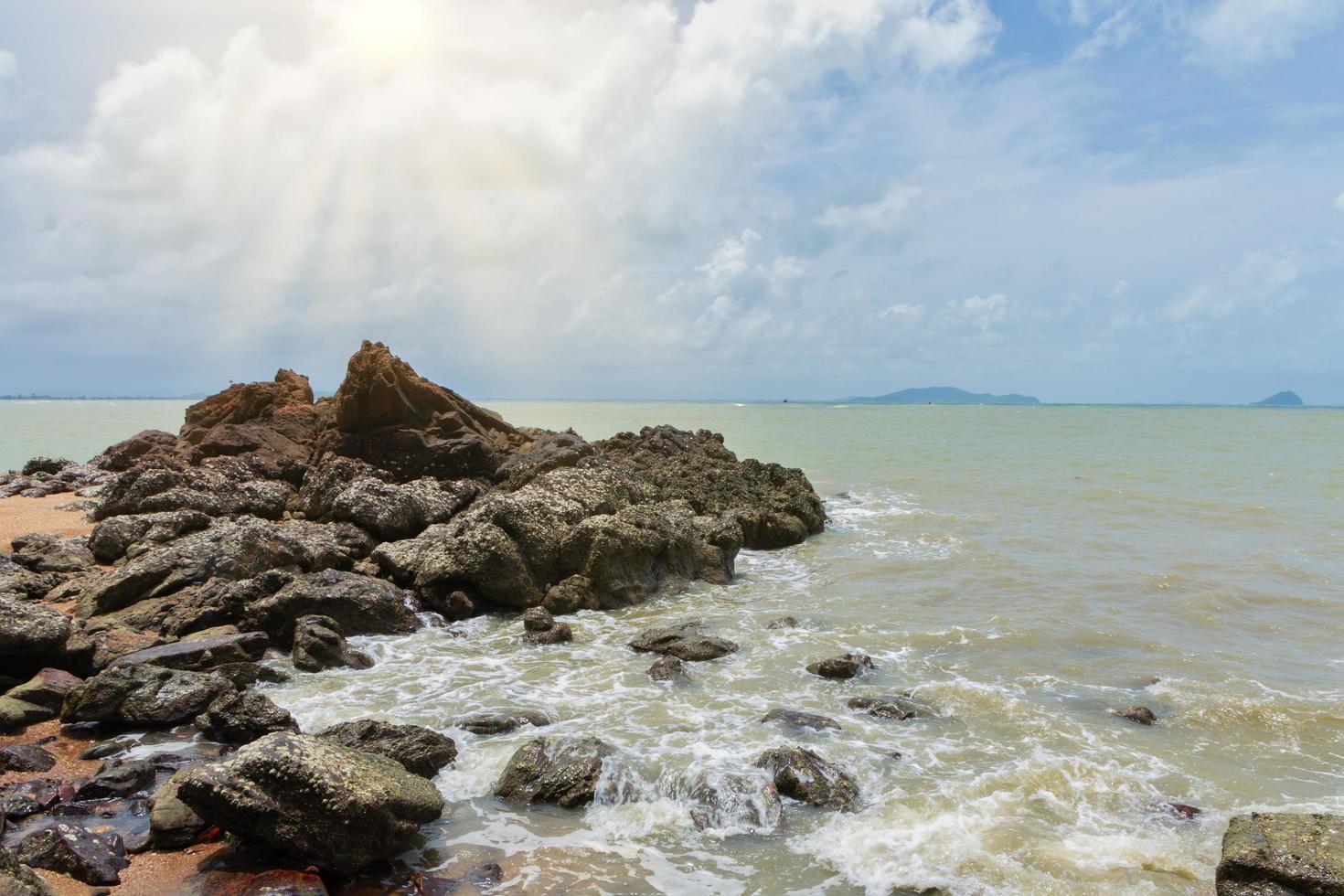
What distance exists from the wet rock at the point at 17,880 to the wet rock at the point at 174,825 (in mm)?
1007

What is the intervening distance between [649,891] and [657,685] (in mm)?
4245

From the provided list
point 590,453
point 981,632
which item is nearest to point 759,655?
point 981,632

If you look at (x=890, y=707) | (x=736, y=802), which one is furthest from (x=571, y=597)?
(x=736, y=802)

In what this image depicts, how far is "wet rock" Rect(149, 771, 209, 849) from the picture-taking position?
6.00 m

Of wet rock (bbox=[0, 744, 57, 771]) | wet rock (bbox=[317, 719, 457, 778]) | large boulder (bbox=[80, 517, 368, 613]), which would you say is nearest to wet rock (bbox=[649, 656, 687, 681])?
wet rock (bbox=[317, 719, 457, 778])

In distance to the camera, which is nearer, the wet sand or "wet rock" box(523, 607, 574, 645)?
"wet rock" box(523, 607, 574, 645)

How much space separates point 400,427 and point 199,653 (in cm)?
1228

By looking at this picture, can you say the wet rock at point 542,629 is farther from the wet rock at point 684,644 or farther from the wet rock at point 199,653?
the wet rock at point 199,653

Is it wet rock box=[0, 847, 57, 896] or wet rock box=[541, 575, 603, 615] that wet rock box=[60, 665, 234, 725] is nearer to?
wet rock box=[0, 847, 57, 896]

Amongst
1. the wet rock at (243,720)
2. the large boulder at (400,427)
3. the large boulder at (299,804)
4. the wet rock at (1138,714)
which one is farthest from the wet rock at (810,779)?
the large boulder at (400,427)

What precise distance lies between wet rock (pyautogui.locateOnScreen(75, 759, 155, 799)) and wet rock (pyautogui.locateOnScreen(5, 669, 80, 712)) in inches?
86.3

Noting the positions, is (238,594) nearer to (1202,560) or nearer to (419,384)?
(419,384)

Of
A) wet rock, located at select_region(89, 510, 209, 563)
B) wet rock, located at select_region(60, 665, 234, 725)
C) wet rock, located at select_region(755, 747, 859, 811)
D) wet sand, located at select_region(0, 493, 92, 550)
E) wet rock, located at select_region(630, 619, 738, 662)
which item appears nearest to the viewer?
wet rock, located at select_region(755, 747, 859, 811)

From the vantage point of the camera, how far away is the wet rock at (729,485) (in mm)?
20422
